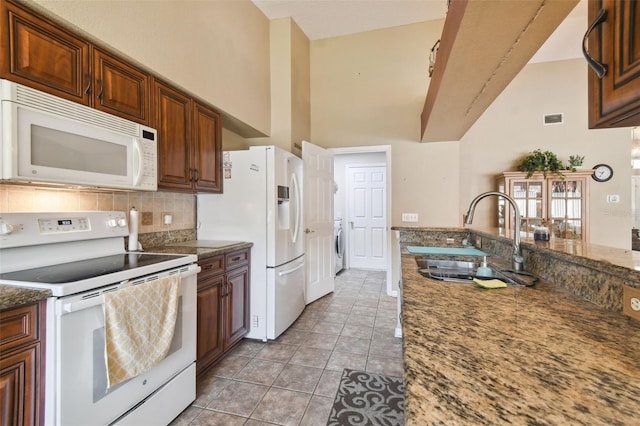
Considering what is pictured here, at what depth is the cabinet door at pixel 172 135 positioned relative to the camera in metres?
1.95

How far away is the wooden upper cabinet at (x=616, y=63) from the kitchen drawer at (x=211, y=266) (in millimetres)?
2059

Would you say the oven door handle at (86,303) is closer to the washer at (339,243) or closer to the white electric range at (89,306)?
Result: the white electric range at (89,306)

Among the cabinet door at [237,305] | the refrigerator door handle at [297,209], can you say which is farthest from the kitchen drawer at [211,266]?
the refrigerator door handle at [297,209]

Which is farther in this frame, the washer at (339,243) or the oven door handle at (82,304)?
the washer at (339,243)

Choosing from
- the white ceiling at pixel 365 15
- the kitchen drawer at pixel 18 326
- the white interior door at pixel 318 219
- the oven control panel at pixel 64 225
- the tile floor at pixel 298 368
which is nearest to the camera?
the kitchen drawer at pixel 18 326

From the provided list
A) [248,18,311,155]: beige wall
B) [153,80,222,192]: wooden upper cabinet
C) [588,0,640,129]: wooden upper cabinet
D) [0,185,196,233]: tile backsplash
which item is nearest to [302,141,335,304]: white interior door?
[248,18,311,155]: beige wall

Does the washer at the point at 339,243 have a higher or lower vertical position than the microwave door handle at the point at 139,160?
lower

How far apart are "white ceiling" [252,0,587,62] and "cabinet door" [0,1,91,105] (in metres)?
2.41

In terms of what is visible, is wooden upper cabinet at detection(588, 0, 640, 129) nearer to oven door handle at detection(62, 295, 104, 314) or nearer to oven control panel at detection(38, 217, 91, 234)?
oven door handle at detection(62, 295, 104, 314)

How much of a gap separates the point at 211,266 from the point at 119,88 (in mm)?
1270

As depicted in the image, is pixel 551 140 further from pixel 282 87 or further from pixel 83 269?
pixel 83 269

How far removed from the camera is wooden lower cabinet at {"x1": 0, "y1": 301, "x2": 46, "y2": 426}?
3.07 feet

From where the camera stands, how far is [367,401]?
1.76 meters

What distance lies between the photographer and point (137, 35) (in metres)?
1.75
